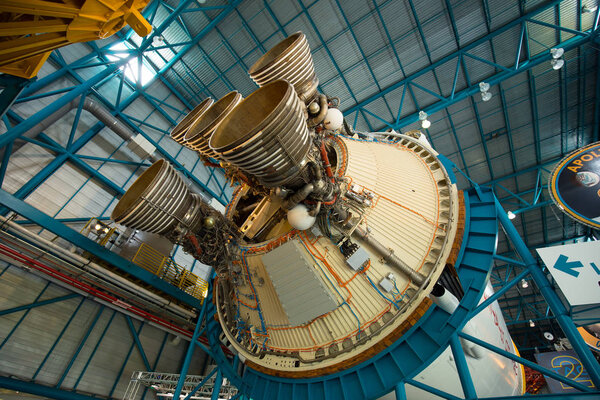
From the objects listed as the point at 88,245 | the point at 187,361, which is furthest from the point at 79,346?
the point at 187,361

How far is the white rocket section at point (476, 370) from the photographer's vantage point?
402cm

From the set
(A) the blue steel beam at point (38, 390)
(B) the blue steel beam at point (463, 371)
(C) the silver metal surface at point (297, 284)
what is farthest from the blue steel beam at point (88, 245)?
(B) the blue steel beam at point (463, 371)

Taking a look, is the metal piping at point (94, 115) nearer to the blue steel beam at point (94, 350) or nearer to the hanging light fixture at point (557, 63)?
the blue steel beam at point (94, 350)

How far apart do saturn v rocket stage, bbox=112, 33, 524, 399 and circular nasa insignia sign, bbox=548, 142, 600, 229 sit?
4.48 meters

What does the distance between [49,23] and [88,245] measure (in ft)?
21.3

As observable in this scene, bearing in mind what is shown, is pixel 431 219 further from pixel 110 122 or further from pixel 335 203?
pixel 110 122

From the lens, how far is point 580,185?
7.26 metres

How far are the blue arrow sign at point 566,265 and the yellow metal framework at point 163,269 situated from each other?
37.1ft

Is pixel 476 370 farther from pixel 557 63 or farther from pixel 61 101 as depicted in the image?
pixel 61 101

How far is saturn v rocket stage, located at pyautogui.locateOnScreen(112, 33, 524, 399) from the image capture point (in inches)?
146

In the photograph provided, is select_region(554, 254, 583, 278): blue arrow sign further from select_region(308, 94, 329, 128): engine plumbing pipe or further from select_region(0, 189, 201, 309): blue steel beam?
select_region(0, 189, 201, 309): blue steel beam

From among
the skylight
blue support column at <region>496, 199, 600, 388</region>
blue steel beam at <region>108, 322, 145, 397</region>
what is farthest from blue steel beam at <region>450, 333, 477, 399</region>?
the skylight

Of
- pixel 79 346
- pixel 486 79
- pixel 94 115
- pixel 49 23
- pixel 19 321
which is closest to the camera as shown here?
pixel 49 23

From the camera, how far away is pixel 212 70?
14789mm
